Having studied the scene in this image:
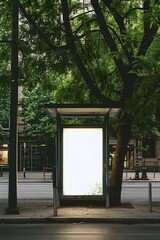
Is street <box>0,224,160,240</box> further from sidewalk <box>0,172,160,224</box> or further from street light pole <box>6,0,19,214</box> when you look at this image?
street light pole <box>6,0,19,214</box>

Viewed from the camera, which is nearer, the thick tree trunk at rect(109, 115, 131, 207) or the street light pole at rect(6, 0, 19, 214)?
the street light pole at rect(6, 0, 19, 214)

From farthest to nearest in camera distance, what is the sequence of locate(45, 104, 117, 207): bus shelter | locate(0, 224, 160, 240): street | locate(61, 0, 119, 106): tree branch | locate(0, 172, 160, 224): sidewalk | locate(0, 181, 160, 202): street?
locate(0, 181, 160, 202): street
locate(61, 0, 119, 106): tree branch
locate(45, 104, 117, 207): bus shelter
locate(0, 172, 160, 224): sidewalk
locate(0, 224, 160, 240): street

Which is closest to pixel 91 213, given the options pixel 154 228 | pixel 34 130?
pixel 154 228

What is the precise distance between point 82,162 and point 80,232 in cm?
486

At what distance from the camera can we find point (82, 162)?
599 inches

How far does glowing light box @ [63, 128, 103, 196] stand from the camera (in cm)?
1515

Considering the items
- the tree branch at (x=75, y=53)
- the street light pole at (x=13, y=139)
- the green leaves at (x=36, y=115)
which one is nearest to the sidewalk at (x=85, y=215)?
the street light pole at (x=13, y=139)

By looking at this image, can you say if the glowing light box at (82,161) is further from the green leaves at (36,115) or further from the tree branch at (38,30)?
the green leaves at (36,115)

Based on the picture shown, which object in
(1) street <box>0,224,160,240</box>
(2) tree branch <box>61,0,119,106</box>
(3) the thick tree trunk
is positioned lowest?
(1) street <box>0,224,160,240</box>

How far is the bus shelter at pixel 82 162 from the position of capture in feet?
49.7

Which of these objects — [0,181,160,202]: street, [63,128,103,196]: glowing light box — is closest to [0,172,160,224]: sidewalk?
[63,128,103,196]: glowing light box

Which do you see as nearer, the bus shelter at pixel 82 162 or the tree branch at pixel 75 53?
the bus shelter at pixel 82 162

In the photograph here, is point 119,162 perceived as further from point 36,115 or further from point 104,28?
point 36,115

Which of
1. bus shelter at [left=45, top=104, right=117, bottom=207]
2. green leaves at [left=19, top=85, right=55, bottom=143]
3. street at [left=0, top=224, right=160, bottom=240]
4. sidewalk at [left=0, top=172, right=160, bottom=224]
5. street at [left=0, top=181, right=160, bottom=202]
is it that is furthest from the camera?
green leaves at [left=19, top=85, right=55, bottom=143]
